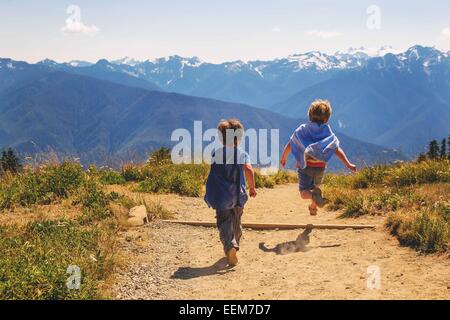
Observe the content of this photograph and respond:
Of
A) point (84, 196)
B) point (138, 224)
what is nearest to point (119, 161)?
point (84, 196)

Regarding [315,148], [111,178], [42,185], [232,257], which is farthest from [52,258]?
[111,178]

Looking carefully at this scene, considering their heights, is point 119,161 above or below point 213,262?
above

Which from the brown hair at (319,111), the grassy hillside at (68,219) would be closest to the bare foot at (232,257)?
the grassy hillside at (68,219)

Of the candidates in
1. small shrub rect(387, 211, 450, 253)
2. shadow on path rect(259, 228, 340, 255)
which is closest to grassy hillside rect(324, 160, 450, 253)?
small shrub rect(387, 211, 450, 253)

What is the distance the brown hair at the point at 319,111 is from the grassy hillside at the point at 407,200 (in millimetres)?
2295

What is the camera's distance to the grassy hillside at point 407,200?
7742 mm

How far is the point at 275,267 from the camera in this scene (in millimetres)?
7434

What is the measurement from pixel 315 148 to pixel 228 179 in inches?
86.9

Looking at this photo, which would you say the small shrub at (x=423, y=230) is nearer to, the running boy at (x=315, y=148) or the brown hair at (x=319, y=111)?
the running boy at (x=315, y=148)

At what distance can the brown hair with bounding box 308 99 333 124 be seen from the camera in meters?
9.09

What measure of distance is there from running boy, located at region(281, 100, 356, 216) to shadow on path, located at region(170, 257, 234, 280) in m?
2.56
